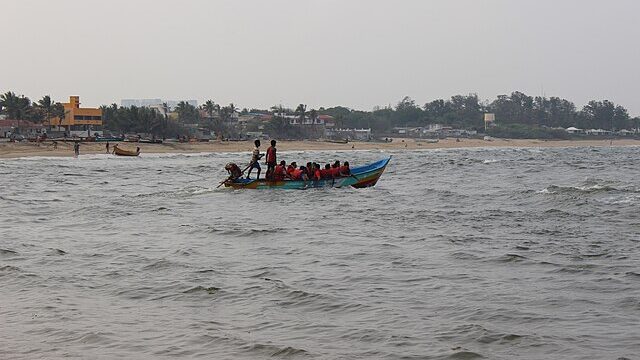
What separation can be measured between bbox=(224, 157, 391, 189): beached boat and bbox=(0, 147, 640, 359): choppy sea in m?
3.97

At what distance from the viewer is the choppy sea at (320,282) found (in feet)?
24.8

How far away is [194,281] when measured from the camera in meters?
10.6

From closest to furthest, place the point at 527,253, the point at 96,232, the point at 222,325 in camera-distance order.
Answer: the point at 222,325
the point at 527,253
the point at 96,232

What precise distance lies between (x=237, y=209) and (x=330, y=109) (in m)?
153

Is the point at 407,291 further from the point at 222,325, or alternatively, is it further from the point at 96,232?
the point at 96,232

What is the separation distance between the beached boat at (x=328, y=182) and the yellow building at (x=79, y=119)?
74095 millimetres

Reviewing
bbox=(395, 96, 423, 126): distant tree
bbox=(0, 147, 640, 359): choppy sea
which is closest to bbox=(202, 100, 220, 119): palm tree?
bbox=(395, 96, 423, 126): distant tree

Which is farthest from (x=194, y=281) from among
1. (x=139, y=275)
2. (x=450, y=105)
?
(x=450, y=105)

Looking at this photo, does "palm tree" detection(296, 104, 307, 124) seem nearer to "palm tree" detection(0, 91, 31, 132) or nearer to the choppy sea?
"palm tree" detection(0, 91, 31, 132)

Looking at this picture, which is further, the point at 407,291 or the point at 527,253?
the point at 527,253

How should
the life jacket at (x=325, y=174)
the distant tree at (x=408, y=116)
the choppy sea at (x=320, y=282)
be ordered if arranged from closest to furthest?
1. the choppy sea at (x=320, y=282)
2. the life jacket at (x=325, y=174)
3. the distant tree at (x=408, y=116)

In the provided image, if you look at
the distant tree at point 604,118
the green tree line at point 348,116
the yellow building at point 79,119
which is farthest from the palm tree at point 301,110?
the distant tree at point 604,118

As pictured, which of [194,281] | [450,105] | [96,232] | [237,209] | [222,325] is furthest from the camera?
[450,105]

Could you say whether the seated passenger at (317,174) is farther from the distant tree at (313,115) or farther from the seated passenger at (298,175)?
the distant tree at (313,115)
